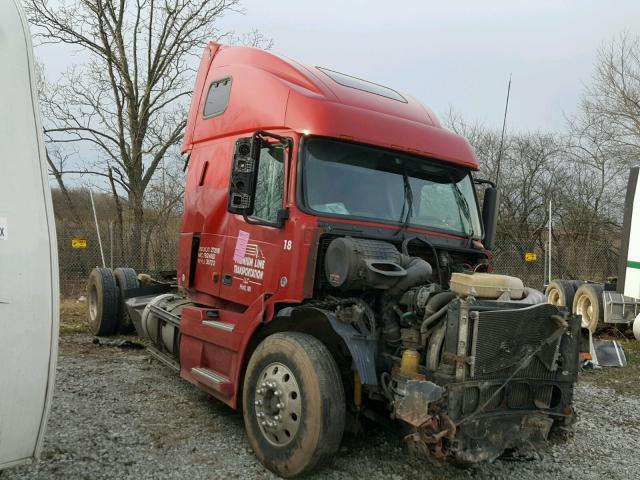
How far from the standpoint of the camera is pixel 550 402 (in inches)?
159

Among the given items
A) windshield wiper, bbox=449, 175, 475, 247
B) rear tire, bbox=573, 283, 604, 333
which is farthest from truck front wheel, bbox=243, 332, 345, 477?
rear tire, bbox=573, 283, 604, 333

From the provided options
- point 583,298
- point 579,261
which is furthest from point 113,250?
point 579,261

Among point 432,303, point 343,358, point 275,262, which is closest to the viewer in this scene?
point 432,303

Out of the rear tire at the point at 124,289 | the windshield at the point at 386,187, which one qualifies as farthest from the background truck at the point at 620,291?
the rear tire at the point at 124,289

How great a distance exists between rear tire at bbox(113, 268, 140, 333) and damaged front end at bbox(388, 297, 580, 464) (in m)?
6.28

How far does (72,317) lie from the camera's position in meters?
11.0

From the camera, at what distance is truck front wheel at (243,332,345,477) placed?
3.90m

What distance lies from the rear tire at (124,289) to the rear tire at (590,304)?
847cm

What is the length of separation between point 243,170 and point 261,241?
2.19ft

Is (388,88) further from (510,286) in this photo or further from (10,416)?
(10,416)

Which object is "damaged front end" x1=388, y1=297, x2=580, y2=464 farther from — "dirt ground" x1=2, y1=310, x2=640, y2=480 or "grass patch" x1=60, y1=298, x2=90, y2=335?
"grass patch" x1=60, y1=298, x2=90, y2=335

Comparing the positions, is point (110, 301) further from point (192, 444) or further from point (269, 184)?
point (269, 184)

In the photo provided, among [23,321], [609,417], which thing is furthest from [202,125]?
[609,417]

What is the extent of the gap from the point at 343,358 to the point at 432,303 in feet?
2.92
